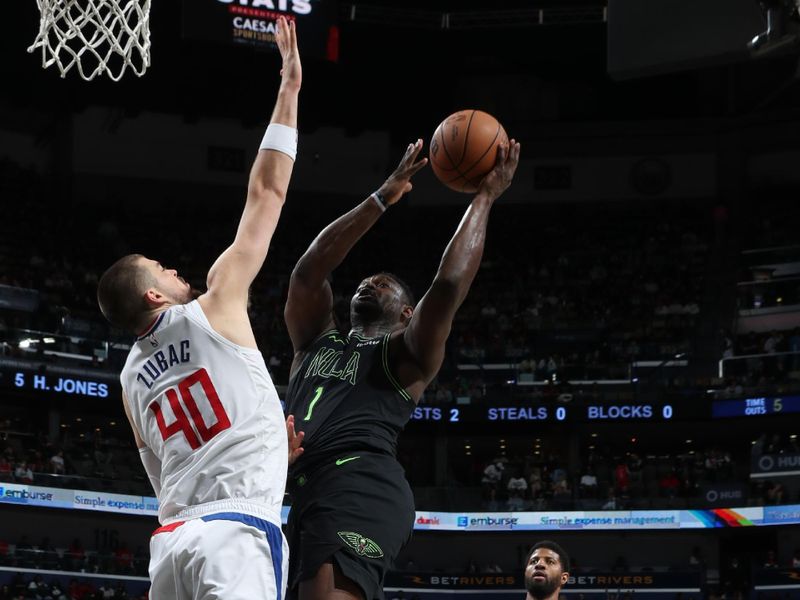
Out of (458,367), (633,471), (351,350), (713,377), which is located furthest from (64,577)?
(351,350)

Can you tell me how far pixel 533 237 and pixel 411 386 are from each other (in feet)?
84.5

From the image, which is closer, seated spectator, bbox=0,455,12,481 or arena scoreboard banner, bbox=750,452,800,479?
seated spectator, bbox=0,455,12,481

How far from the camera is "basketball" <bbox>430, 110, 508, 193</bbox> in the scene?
5066 mm

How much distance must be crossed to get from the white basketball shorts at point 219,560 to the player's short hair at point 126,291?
69cm

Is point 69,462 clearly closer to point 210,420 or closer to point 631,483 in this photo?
point 631,483

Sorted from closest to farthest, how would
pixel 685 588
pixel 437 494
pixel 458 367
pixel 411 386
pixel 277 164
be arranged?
pixel 277 164, pixel 411 386, pixel 685 588, pixel 437 494, pixel 458 367

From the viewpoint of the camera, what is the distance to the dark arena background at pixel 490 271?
23.4m

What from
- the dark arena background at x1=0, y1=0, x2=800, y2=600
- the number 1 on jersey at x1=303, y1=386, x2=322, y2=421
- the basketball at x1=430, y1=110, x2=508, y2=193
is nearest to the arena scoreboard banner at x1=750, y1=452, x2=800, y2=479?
the dark arena background at x1=0, y1=0, x2=800, y2=600

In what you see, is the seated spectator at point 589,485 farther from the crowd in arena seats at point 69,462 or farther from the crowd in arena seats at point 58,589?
the crowd in arena seats at point 58,589

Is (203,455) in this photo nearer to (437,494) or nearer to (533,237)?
(437,494)

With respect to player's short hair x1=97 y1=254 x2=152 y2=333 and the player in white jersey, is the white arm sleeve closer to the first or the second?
the player in white jersey

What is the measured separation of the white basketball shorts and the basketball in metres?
2.07

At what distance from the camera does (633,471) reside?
25094mm

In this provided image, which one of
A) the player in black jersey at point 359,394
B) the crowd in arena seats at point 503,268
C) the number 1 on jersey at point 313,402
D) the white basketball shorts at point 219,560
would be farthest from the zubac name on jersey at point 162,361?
the crowd in arena seats at point 503,268
